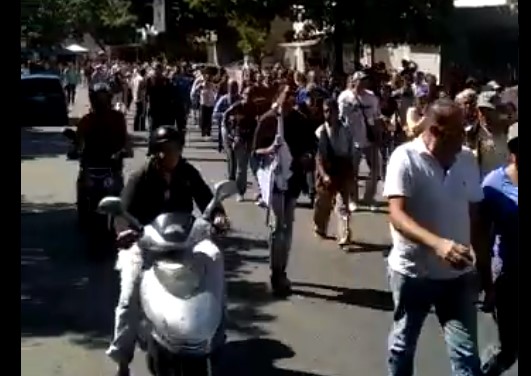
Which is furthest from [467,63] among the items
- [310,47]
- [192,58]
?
[192,58]

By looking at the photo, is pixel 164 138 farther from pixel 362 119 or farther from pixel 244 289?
pixel 362 119

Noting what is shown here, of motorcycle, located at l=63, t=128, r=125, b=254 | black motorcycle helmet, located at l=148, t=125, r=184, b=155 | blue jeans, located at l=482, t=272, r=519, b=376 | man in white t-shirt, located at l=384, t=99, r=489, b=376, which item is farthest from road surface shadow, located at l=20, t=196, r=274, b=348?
man in white t-shirt, located at l=384, t=99, r=489, b=376

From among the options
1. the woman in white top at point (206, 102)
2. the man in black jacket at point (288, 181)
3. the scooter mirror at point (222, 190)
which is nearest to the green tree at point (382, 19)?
the woman in white top at point (206, 102)

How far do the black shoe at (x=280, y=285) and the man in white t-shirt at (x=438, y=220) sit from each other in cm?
425

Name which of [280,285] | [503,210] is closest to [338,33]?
[280,285]

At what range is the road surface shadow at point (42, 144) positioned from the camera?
963 inches

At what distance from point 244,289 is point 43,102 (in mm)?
25282

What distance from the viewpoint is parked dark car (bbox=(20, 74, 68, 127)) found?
112ft

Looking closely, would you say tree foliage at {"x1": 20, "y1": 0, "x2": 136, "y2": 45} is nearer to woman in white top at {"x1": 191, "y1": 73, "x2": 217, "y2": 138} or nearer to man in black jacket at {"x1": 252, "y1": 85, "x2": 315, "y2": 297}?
woman in white top at {"x1": 191, "y1": 73, "x2": 217, "y2": 138}

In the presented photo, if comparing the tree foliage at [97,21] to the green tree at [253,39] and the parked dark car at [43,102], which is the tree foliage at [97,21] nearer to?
the green tree at [253,39]

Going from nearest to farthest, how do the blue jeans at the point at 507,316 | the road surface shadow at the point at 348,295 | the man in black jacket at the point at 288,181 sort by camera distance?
the blue jeans at the point at 507,316, the road surface shadow at the point at 348,295, the man in black jacket at the point at 288,181

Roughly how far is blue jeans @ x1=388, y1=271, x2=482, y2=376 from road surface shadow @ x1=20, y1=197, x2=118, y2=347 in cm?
303

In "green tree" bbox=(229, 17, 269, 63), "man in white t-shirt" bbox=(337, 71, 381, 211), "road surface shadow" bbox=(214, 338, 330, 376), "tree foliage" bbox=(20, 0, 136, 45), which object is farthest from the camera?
"tree foliage" bbox=(20, 0, 136, 45)

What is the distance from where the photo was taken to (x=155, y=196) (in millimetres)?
6715
